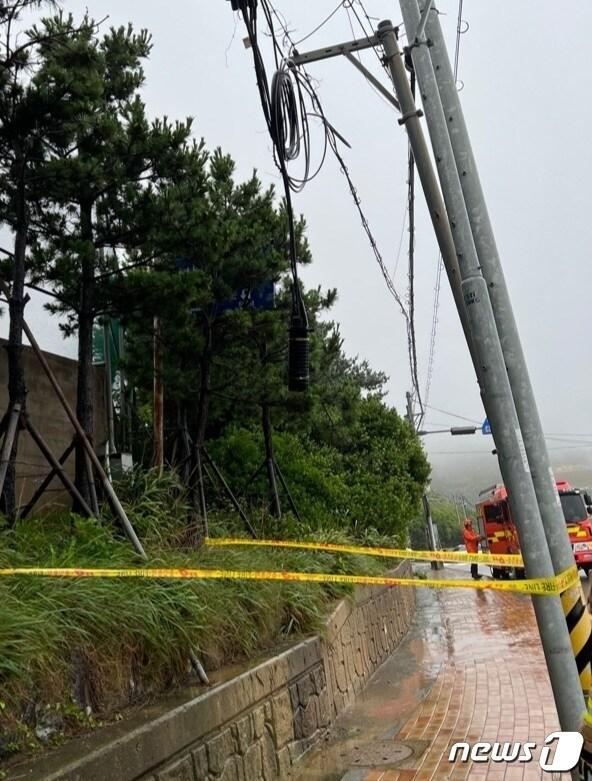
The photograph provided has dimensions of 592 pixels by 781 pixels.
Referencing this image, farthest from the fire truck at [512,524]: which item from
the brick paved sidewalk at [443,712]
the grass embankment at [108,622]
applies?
the grass embankment at [108,622]

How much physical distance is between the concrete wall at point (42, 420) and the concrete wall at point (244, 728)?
10.5ft

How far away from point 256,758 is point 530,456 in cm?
267

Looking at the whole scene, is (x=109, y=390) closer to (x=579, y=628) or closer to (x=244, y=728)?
(x=244, y=728)

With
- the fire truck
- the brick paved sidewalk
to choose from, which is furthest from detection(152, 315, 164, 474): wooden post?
the fire truck

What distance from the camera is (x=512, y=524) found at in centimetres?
2070

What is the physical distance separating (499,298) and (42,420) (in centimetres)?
630

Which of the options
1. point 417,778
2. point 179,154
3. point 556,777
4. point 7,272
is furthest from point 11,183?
point 556,777

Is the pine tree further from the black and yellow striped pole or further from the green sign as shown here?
the black and yellow striped pole

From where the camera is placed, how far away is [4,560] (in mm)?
4582

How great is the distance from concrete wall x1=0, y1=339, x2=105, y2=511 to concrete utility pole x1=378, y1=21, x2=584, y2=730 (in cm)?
514

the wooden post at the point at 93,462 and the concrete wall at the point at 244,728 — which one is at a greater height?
the wooden post at the point at 93,462

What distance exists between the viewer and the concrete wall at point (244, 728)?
348 cm

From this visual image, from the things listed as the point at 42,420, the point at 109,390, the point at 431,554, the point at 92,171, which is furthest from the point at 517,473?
the point at 109,390

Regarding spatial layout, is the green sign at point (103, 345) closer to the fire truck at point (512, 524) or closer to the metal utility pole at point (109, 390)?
the metal utility pole at point (109, 390)
